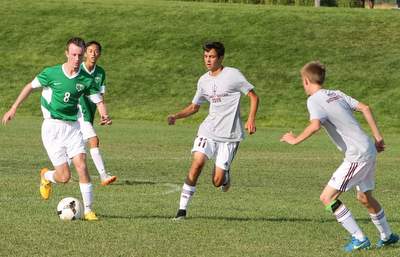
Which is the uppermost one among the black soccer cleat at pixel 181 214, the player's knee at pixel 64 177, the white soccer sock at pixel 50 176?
the player's knee at pixel 64 177

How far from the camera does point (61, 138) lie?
46.5 ft

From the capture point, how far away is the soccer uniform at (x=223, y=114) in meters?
14.4

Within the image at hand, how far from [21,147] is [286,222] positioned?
43.5 ft

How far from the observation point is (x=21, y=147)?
2602cm

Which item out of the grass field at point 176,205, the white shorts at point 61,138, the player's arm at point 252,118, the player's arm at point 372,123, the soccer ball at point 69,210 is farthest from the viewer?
the white shorts at point 61,138

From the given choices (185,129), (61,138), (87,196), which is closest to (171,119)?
(61,138)

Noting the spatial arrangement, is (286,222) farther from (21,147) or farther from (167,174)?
(21,147)

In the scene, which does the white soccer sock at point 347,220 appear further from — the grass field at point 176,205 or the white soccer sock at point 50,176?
the white soccer sock at point 50,176

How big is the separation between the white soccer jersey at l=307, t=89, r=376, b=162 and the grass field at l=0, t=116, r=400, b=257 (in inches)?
42.0

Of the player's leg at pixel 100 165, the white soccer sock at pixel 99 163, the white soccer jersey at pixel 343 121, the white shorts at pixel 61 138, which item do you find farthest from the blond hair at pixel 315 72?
the white soccer sock at pixel 99 163

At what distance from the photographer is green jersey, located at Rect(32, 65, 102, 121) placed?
14062 mm

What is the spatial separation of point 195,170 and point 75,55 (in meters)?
2.14

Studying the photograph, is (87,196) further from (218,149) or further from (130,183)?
(130,183)

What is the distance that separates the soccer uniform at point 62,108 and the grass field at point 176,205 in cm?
91
